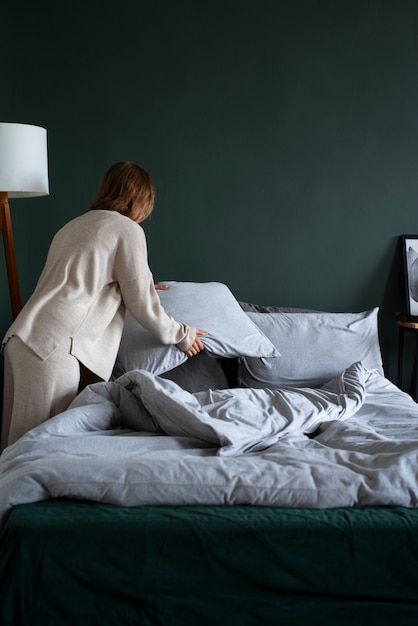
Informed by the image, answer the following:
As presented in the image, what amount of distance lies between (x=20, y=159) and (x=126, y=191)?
0.62 metres

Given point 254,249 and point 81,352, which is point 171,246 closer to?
point 254,249

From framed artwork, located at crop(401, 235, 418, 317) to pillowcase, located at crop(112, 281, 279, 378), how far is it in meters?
1.20

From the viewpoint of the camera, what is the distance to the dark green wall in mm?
4016

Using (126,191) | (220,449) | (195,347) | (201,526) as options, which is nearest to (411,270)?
(195,347)

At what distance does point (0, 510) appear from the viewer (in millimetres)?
1873

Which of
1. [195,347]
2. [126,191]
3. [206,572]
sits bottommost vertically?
[206,572]

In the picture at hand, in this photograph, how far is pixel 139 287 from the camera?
290cm

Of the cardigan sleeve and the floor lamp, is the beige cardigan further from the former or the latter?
the floor lamp

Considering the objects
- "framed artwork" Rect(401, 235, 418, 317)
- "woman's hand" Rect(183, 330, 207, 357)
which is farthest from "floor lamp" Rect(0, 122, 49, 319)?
"framed artwork" Rect(401, 235, 418, 317)

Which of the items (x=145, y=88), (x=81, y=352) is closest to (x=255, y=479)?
(x=81, y=352)

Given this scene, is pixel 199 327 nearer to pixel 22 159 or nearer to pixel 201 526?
pixel 22 159

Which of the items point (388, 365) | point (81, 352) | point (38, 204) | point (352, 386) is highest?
point (38, 204)

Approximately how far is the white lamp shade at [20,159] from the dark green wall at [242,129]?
686 millimetres

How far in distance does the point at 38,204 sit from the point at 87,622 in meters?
2.76
